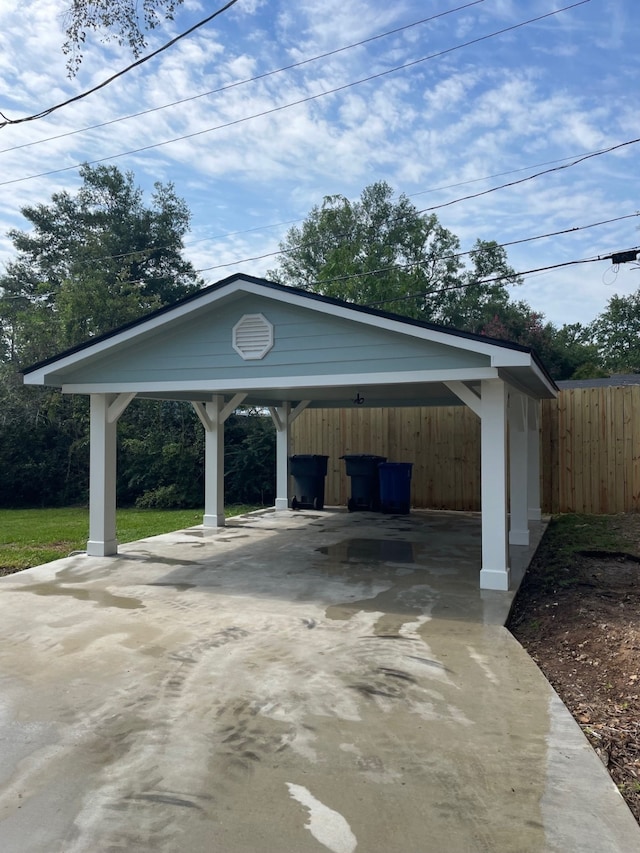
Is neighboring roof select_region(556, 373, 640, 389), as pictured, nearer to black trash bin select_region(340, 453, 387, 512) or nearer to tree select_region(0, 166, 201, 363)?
black trash bin select_region(340, 453, 387, 512)

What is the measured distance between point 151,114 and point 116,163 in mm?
12652

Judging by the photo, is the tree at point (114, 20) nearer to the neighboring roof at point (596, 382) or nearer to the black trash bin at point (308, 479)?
the black trash bin at point (308, 479)

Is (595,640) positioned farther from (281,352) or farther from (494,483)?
(281,352)

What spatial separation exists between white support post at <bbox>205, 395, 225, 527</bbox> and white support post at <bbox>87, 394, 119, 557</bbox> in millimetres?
2252

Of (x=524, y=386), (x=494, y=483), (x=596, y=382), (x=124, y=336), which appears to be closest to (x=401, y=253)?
(x=596, y=382)

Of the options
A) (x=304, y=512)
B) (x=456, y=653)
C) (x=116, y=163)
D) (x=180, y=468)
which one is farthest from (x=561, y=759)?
(x=116, y=163)

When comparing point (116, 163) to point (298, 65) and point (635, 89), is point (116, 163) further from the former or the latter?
point (635, 89)

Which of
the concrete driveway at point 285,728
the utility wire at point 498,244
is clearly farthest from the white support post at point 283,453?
the utility wire at point 498,244

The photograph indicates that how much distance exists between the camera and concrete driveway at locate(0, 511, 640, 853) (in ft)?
7.65

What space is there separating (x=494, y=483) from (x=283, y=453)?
274 inches

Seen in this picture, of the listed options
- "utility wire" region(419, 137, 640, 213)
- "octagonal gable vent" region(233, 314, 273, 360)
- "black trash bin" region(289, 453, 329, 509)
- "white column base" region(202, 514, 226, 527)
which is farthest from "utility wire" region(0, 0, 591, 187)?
"white column base" region(202, 514, 226, 527)

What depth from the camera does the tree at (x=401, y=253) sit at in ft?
89.4

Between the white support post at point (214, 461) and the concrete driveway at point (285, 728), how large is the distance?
3.83 meters

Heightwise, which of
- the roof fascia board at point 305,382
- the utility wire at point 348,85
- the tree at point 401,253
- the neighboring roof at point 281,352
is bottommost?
the roof fascia board at point 305,382
